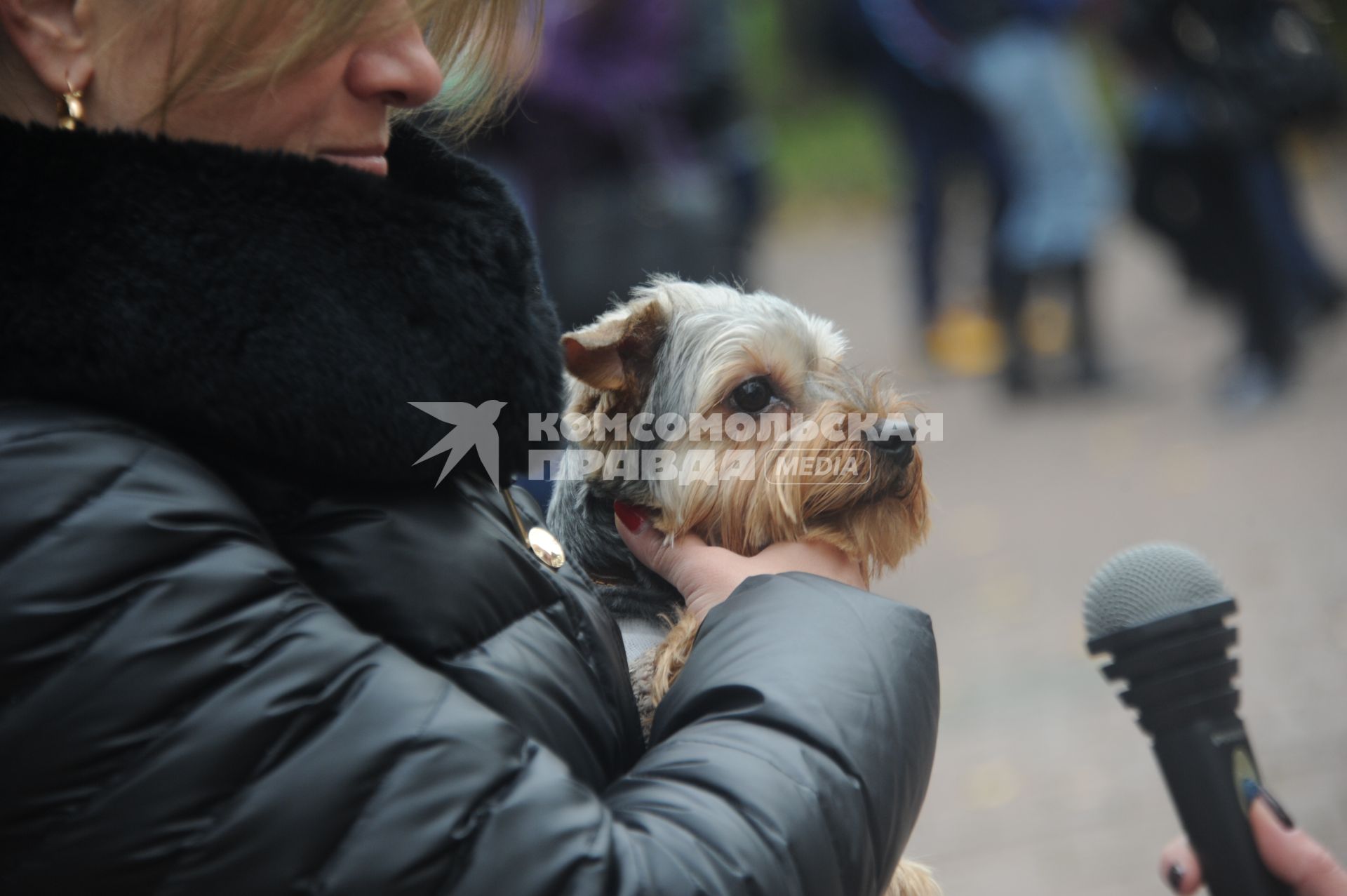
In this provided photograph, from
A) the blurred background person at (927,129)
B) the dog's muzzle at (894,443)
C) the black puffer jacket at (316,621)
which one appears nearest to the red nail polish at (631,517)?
the dog's muzzle at (894,443)

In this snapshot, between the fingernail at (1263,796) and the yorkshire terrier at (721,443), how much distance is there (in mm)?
865

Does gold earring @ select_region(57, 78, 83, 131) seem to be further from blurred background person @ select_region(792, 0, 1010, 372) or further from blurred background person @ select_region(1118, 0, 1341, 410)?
blurred background person @ select_region(792, 0, 1010, 372)

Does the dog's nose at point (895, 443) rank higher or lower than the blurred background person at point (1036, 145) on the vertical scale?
lower

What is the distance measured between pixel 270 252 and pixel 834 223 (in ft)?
66.6

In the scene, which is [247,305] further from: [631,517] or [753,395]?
[753,395]

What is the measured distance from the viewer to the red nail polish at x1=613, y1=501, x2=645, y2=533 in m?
2.42

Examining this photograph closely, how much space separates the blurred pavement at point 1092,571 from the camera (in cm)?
494

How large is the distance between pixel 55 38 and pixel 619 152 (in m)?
5.52

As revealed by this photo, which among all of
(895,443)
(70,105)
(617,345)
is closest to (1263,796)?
(895,443)

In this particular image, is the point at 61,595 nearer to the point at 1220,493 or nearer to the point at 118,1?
the point at 118,1

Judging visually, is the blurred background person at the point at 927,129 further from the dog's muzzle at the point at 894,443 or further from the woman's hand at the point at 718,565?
the woman's hand at the point at 718,565

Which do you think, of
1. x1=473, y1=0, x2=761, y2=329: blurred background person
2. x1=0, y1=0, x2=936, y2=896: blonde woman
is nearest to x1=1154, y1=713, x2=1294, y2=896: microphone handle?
x1=0, y1=0, x2=936, y2=896: blonde woman

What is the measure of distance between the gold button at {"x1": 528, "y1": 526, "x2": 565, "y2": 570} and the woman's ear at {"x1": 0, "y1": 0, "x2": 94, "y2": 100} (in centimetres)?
68

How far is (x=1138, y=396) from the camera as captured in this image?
9.81 meters
